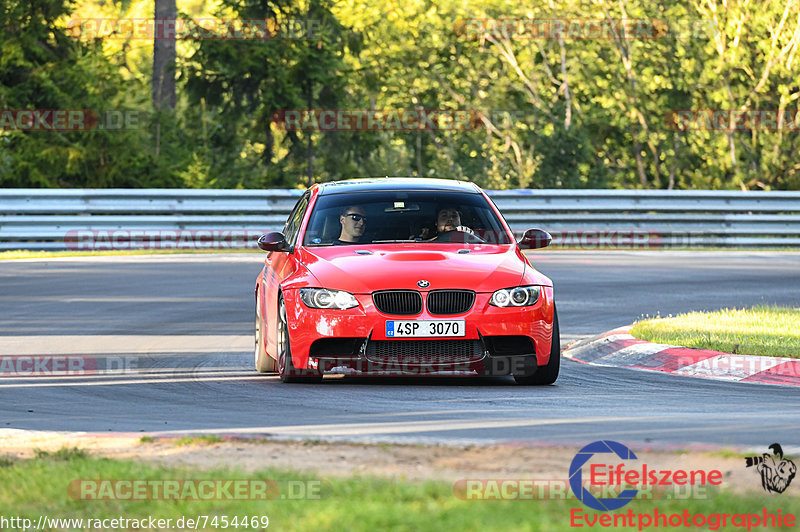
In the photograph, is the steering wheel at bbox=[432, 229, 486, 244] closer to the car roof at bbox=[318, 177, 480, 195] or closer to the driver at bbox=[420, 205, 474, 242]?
the driver at bbox=[420, 205, 474, 242]

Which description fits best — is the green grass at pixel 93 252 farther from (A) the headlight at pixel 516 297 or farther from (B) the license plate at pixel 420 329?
(A) the headlight at pixel 516 297

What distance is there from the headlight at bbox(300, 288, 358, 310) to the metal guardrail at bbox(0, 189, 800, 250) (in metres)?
15.2

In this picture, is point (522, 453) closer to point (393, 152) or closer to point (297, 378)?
point (297, 378)

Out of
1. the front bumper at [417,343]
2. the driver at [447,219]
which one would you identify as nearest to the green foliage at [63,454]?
the front bumper at [417,343]

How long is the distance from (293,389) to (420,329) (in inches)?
38.7

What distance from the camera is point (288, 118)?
34.8 m

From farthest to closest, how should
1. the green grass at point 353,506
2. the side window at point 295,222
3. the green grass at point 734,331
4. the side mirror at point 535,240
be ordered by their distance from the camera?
the side window at point 295,222 → the green grass at point 734,331 → the side mirror at point 535,240 → the green grass at point 353,506

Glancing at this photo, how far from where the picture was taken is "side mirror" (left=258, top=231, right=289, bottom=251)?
37.8 ft

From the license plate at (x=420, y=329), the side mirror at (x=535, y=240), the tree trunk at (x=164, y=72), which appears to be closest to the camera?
the license plate at (x=420, y=329)

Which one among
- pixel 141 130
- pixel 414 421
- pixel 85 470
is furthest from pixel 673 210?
pixel 85 470

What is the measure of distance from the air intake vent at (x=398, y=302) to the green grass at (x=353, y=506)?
3.89m

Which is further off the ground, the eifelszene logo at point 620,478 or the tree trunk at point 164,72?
the tree trunk at point 164,72

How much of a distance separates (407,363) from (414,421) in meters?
2.00

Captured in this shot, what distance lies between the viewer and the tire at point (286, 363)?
34.6 ft
